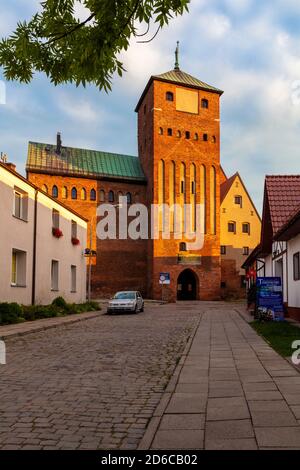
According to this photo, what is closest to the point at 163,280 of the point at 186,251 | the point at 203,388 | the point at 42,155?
the point at 186,251

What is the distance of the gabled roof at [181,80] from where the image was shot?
55.4m

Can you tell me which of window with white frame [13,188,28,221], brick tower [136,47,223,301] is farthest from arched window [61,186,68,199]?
window with white frame [13,188,28,221]

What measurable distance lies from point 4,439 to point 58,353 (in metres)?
6.77

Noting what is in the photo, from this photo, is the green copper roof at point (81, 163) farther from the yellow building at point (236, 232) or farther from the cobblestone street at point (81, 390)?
the cobblestone street at point (81, 390)

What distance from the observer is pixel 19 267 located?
23.6 metres

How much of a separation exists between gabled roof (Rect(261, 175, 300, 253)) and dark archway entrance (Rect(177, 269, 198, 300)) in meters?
32.5

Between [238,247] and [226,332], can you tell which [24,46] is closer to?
[226,332]

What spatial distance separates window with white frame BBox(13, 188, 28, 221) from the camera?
2305 cm

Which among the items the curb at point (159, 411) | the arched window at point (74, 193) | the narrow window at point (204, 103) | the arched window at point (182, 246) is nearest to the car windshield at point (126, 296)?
the curb at point (159, 411)

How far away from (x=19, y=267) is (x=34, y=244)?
1541 millimetres

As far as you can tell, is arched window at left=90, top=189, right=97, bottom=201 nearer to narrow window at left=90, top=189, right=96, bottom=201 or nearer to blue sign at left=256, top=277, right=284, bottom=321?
narrow window at left=90, top=189, right=96, bottom=201

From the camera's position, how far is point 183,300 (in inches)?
2163

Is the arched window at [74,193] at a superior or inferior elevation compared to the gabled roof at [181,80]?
inferior

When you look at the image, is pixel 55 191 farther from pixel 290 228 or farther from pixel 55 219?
pixel 290 228
